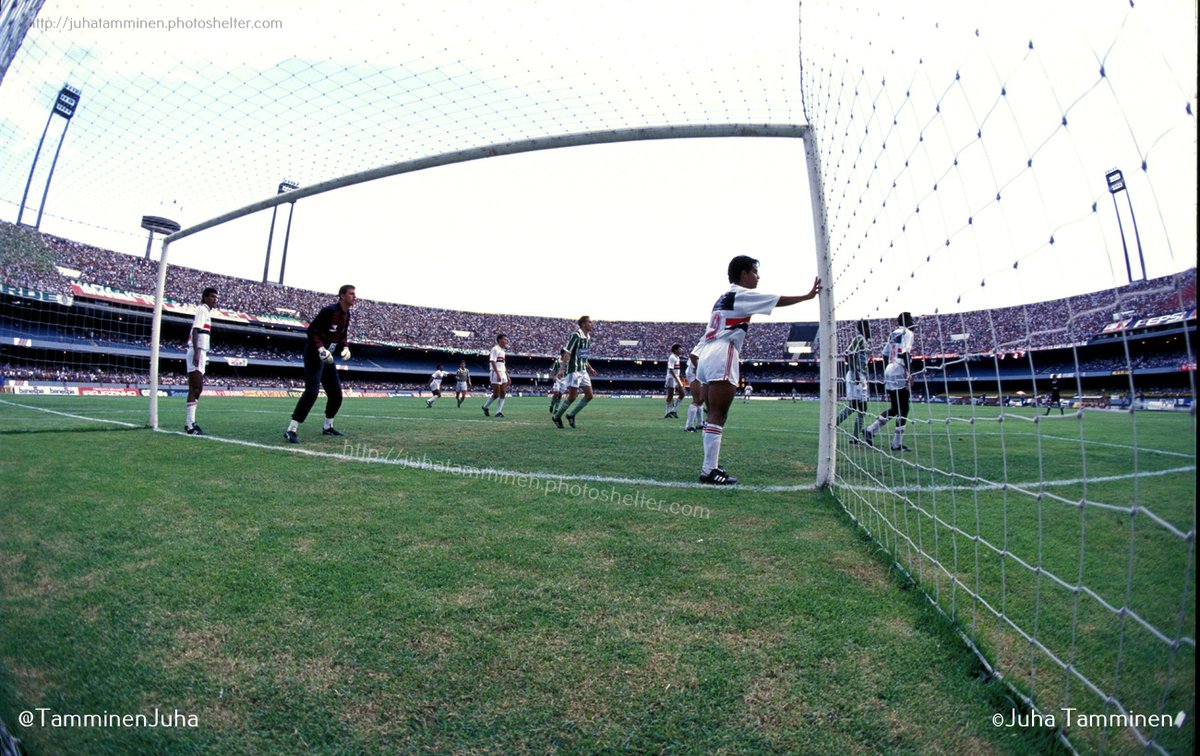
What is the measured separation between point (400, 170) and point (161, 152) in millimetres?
3090

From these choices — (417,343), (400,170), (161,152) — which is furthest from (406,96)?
(417,343)

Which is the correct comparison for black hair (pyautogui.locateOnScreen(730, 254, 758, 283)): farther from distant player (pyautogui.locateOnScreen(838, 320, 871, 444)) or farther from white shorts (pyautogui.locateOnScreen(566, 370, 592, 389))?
white shorts (pyautogui.locateOnScreen(566, 370, 592, 389))

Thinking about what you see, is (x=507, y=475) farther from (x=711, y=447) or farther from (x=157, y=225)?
(x=157, y=225)

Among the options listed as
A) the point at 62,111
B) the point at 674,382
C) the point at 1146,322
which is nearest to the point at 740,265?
the point at 1146,322

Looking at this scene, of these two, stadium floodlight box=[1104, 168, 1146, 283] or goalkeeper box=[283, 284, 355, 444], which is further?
goalkeeper box=[283, 284, 355, 444]

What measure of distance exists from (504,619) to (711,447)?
10.2ft

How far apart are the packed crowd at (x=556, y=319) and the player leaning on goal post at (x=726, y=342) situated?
76 centimetres

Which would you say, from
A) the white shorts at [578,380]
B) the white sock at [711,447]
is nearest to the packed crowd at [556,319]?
the white sock at [711,447]

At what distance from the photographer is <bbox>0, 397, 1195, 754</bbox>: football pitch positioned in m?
1.39

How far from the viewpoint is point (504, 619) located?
1.94m

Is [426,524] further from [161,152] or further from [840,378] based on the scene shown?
[161,152]

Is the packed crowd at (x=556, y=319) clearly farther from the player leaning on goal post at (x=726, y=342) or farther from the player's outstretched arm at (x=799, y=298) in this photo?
the player leaning on goal post at (x=726, y=342)

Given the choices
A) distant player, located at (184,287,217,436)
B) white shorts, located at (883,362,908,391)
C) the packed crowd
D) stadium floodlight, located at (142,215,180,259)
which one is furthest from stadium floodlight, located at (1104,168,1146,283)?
stadium floodlight, located at (142,215,180,259)

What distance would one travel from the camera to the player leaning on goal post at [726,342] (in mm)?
4609
